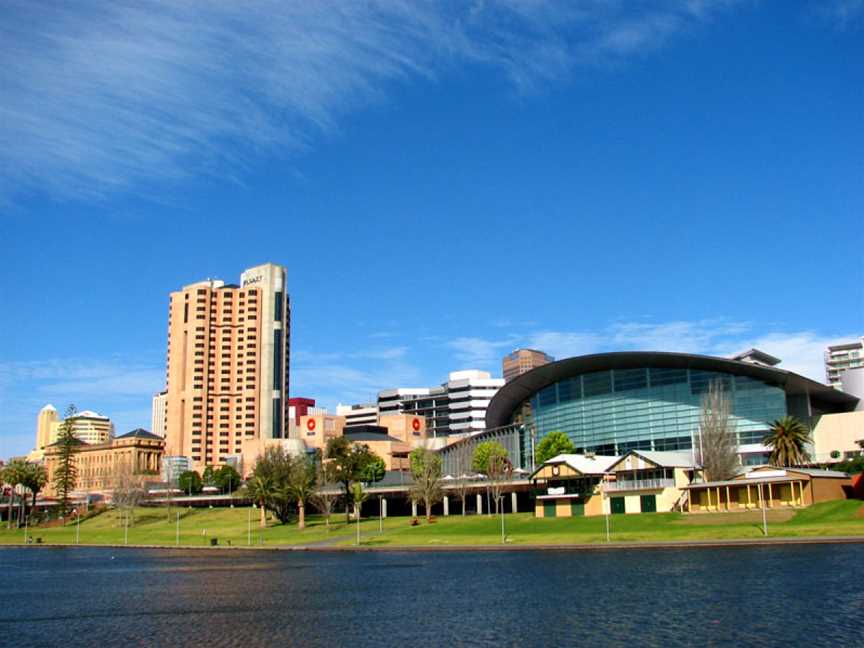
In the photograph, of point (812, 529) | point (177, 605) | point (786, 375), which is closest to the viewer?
point (177, 605)

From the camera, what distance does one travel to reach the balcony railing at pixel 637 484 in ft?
394

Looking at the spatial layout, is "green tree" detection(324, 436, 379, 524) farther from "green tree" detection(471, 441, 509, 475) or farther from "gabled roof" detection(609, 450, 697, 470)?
"gabled roof" detection(609, 450, 697, 470)

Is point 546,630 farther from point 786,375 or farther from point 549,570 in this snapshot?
point 786,375

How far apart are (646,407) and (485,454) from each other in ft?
103

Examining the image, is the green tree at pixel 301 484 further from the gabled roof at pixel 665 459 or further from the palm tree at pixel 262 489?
the gabled roof at pixel 665 459

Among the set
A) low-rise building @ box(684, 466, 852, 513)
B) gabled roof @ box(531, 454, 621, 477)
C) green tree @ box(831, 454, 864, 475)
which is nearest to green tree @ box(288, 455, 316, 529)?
gabled roof @ box(531, 454, 621, 477)

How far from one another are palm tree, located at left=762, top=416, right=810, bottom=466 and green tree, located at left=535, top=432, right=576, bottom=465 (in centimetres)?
3382

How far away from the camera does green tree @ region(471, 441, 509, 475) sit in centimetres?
16450

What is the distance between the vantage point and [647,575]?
5931 centimetres

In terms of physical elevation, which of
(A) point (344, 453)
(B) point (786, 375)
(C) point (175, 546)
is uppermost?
(B) point (786, 375)

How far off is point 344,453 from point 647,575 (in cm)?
9798

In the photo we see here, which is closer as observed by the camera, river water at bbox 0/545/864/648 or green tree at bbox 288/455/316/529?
river water at bbox 0/545/864/648

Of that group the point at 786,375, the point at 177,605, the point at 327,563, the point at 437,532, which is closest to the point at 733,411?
the point at 786,375

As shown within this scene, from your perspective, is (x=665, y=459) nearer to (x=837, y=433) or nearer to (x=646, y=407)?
(x=646, y=407)
